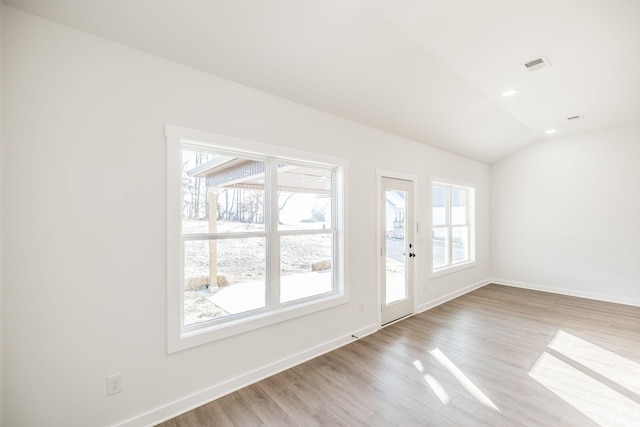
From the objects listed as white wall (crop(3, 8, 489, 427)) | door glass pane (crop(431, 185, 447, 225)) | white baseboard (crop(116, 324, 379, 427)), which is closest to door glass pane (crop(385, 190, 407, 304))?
door glass pane (crop(431, 185, 447, 225))

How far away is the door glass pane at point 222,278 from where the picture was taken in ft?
7.73

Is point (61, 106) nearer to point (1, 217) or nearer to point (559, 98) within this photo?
point (1, 217)

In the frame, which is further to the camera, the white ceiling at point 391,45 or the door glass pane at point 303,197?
the door glass pane at point 303,197

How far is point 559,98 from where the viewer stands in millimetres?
3707

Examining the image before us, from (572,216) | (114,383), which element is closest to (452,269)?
(572,216)

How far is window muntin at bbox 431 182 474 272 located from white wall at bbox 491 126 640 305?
0.94 m

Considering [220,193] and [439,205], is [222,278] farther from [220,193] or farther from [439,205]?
[439,205]

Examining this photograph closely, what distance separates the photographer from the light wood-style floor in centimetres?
211

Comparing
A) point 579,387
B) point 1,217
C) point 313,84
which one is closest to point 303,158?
point 313,84

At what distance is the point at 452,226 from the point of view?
17.9 feet

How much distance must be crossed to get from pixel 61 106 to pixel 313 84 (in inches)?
74.6

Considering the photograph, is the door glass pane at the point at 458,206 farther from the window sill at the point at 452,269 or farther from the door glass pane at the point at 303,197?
the door glass pane at the point at 303,197

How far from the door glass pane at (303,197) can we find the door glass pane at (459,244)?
10.9 feet

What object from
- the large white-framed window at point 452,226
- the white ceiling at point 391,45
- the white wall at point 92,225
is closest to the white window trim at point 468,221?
the large white-framed window at point 452,226
